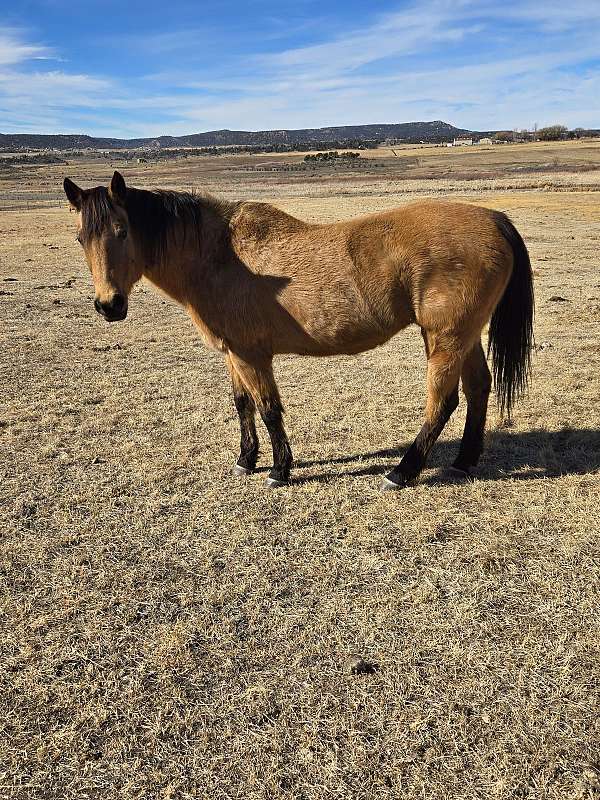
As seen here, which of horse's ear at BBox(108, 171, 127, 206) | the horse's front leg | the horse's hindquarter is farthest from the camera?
the horse's front leg

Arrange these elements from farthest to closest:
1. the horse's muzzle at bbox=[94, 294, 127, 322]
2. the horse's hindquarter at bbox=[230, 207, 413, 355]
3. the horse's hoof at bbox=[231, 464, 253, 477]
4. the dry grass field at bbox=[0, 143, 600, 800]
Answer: the horse's hoof at bbox=[231, 464, 253, 477] < the horse's hindquarter at bbox=[230, 207, 413, 355] < the horse's muzzle at bbox=[94, 294, 127, 322] < the dry grass field at bbox=[0, 143, 600, 800]

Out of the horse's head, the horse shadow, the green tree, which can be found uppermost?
the green tree

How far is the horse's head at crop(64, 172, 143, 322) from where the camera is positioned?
4.06 metres

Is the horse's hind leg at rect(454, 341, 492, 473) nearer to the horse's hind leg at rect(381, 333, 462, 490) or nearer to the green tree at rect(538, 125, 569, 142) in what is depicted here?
the horse's hind leg at rect(381, 333, 462, 490)

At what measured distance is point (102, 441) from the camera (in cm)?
561

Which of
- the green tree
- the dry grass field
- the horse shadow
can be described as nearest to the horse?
A: the horse shadow

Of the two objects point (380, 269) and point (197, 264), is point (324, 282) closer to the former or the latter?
point (380, 269)

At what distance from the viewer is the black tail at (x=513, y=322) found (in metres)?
4.41

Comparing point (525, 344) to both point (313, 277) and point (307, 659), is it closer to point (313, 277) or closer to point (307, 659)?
point (313, 277)

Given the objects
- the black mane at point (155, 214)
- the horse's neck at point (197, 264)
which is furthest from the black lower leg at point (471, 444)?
the black mane at point (155, 214)

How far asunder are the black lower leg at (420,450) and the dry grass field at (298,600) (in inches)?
5.3

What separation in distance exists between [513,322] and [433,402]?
3.17ft

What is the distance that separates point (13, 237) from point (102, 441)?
61.9ft

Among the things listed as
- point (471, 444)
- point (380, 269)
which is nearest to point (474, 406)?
point (471, 444)
